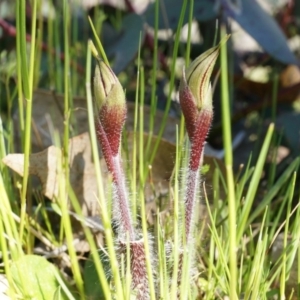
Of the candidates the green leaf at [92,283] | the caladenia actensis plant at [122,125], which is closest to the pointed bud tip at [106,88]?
the caladenia actensis plant at [122,125]

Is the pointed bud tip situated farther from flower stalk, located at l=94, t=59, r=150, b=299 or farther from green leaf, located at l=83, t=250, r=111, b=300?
green leaf, located at l=83, t=250, r=111, b=300

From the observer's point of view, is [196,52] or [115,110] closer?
[115,110]

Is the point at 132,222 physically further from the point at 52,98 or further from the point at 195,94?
the point at 52,98

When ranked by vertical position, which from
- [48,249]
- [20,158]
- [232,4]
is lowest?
[48,249]

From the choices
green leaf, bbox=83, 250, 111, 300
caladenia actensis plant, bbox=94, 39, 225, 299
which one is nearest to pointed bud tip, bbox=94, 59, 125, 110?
caladenia actensis plant, bbox=94, 39, 225, 299

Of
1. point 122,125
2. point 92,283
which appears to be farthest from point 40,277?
point 122,125

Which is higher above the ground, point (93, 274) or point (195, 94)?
point (195, 94)

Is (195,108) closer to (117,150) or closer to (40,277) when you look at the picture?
(117,150)

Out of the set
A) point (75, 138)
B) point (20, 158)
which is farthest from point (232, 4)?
point (20, 158)

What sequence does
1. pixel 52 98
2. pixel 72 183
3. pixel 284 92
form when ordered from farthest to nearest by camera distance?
1. pixel 284 92
2. pixel 52 98
3. pixel 72 183
